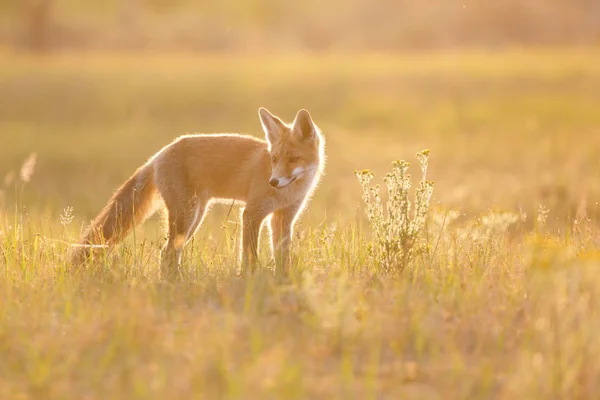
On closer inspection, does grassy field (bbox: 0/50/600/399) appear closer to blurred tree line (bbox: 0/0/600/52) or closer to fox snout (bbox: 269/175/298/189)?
fox snout (bbox: 269/175/298/189)

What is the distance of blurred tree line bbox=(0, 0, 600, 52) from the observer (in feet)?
142

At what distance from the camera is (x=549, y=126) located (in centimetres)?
2138

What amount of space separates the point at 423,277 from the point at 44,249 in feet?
10.0

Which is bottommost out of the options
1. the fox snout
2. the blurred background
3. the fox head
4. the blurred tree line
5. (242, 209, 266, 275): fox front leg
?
(242, 209, 266, 275): fox front leg

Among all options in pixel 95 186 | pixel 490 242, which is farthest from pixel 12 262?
pixel 95 186

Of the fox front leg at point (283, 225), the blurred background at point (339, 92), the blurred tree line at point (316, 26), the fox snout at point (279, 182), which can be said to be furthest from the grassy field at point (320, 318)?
the blurred tree line at point (316, 26)

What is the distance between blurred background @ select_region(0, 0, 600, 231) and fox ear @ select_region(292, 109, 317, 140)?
2.78ft

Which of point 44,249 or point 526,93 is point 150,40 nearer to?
point 526,93

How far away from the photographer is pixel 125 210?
7.14m

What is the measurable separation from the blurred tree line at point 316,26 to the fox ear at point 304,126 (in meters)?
34.9

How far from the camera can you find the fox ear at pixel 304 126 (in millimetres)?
6848

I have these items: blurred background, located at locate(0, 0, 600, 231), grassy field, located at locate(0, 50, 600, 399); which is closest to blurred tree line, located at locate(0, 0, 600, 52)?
blurred background, located at locate(0, 0, 600, 231)

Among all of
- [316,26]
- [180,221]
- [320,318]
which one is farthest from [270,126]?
[316,26]

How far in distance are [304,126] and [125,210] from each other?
5.86 feet
